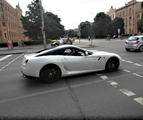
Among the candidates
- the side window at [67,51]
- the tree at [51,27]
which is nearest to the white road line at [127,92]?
the side window at [67,51]

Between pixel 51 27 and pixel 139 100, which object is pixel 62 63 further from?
pixel 51 27

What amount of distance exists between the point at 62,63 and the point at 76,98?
1615 mm

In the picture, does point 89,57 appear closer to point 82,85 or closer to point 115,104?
point 82,85

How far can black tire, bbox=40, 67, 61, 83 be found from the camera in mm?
4520

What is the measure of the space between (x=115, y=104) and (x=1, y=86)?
12.9ft

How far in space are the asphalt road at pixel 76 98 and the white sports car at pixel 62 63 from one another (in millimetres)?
359

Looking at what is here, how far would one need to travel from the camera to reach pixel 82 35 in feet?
285

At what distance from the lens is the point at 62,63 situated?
465 centimetres

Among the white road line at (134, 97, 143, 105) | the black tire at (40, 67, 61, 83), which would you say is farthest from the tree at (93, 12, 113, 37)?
the white road line at (134, 97, 143, 105)

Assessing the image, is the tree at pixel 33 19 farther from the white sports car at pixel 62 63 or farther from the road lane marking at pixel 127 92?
the road lane marking at pixel 127 92

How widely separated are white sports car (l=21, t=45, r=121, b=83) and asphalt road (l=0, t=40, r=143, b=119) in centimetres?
36

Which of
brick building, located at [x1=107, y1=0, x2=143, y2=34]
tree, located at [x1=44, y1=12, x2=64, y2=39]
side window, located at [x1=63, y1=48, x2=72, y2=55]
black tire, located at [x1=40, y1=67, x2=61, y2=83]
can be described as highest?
brick building, located at [x1=107, y1=0, x2=143, y2=34]

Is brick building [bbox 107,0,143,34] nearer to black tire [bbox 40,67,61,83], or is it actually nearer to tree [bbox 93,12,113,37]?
tree [bbox 93,12,113,37]

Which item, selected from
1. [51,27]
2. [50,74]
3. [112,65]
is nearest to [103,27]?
[51,27]
